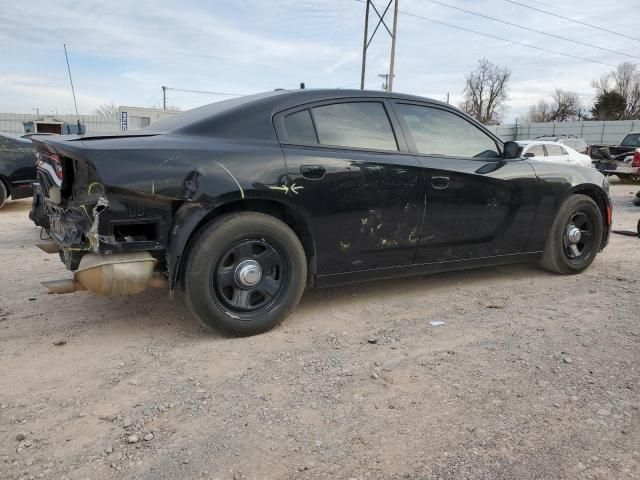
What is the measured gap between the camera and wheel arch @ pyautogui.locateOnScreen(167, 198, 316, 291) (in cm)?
308

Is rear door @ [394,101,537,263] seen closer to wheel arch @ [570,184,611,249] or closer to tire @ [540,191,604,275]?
tire @ [540,191,604,275]

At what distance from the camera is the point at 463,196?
13.3 ft

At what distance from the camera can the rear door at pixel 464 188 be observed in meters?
3.96

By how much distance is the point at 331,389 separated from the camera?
272cm

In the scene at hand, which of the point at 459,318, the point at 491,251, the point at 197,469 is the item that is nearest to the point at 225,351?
the point at 197,469

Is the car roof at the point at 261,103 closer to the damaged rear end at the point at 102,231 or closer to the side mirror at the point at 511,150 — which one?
the damaged rear end at the point at 102,231

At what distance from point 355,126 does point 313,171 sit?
1.85 ft

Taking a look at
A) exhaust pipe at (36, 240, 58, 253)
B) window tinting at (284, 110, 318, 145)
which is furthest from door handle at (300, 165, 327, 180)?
exhaust pipe at (36, 240, 58, 253)

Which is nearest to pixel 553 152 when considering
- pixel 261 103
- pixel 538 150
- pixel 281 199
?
pixel 538 150

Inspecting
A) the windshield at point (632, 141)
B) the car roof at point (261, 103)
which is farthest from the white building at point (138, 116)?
the car roof at point (261, 103)

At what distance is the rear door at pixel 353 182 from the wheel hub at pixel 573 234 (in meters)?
1.87

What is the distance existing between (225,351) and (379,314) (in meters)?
1.24

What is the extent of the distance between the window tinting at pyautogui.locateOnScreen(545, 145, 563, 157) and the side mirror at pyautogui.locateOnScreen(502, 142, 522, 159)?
914 cm

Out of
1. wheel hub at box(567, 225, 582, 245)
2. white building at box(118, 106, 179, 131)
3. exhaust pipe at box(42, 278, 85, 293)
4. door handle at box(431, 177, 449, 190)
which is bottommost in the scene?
exhaust pipe at box(42, 278, 85, 293)
